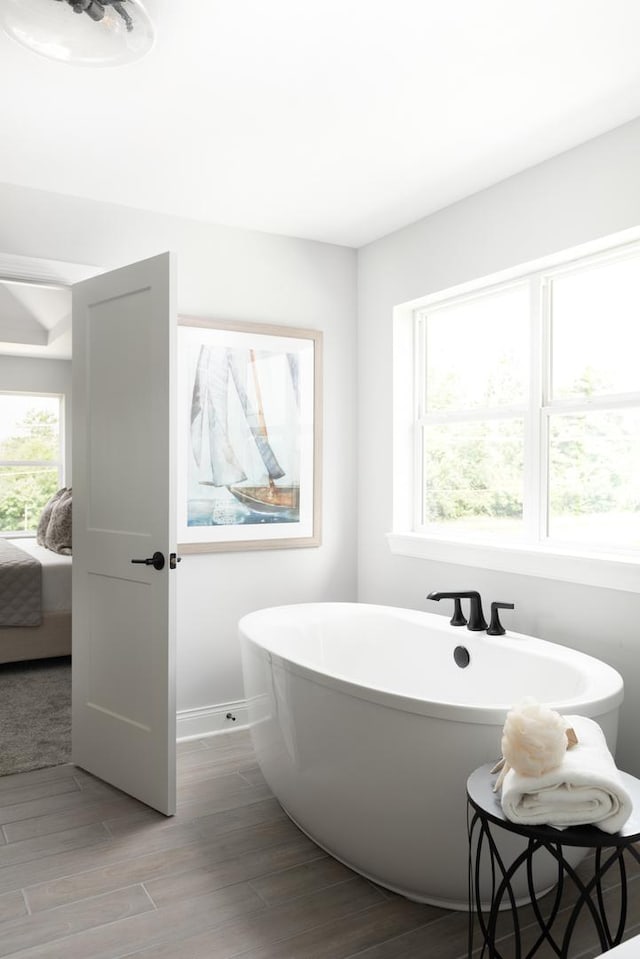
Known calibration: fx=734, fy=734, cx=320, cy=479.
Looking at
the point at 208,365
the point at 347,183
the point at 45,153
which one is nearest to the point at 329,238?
the point at 347,183

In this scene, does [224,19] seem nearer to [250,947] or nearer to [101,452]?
[101,452]

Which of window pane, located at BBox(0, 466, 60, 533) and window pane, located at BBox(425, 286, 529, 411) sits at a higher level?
window pane, located at BBox(425, 286, 529, 411)

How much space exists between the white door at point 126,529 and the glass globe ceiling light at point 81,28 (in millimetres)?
844

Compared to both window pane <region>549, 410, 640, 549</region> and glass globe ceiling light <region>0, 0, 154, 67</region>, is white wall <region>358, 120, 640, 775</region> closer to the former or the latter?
window pane <region>549, 410, 640, 549</region>

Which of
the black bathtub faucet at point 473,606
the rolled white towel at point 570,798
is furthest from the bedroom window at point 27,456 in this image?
the rolled white towel at point 570,798

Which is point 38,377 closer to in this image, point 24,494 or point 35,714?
point 24,494

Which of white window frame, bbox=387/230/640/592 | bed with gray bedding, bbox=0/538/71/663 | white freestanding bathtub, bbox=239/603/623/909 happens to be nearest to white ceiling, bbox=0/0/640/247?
white window frame, bbox=387/230/640/592

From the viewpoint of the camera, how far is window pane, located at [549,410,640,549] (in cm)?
272

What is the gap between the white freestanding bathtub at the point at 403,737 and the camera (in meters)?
1.98

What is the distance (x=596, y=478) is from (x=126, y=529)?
Answer: 1857 millimetres

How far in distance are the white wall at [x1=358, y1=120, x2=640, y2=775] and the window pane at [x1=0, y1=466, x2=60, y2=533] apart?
4624 millimetres

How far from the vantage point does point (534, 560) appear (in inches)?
115

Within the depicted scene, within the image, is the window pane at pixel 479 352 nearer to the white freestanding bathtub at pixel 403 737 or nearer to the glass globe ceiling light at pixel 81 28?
the white freestanding bathtub at pixel 403 737

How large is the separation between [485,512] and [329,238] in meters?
1.66
